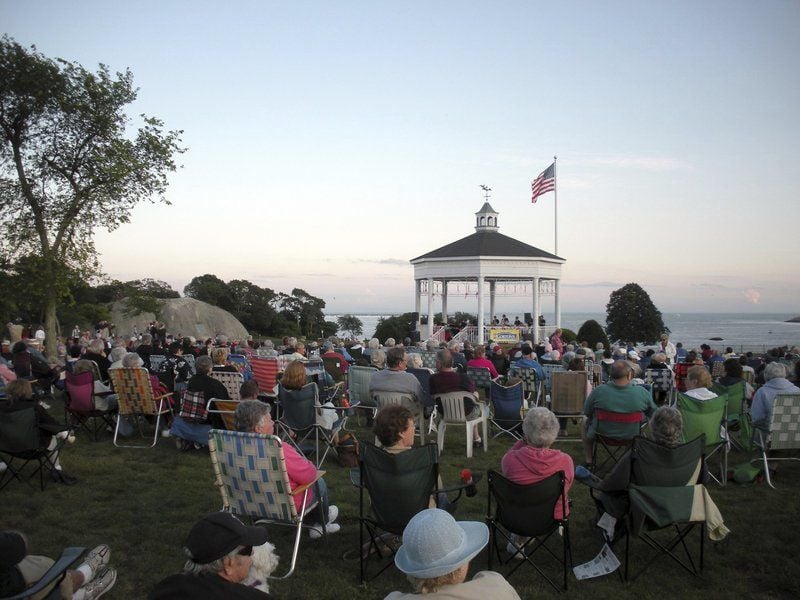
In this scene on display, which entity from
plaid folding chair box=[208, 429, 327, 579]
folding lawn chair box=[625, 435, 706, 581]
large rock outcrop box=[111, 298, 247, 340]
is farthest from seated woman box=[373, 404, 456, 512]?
large rock outcrop box=[111, 298, 247, 340]

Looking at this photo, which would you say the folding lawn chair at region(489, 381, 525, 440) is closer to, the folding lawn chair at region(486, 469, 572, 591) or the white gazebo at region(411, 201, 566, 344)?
the folding lawn chair at region(486, 469, 572, 591)

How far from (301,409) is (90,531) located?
2.48 meters

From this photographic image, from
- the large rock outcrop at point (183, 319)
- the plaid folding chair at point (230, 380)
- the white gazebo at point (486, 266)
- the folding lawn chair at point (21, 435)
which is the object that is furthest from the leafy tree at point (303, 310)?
the folding lawn chair at point (21, 435)

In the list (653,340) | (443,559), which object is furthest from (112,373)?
(653,340)

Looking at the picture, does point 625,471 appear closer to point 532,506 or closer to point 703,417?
point 532,506

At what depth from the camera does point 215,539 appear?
2.42 m

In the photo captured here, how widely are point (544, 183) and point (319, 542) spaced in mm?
22657

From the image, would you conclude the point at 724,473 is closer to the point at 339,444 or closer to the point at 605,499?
the point at 605,499

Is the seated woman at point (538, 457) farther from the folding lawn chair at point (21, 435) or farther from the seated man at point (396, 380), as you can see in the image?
the folding lawn chair at point (21, 435)

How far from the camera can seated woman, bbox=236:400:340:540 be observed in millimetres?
4570

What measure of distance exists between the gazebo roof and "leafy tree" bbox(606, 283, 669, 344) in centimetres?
629

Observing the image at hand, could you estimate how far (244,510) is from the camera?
15.1 feet

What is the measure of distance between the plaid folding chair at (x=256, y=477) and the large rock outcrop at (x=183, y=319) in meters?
21.5

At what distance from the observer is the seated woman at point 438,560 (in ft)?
7.68
